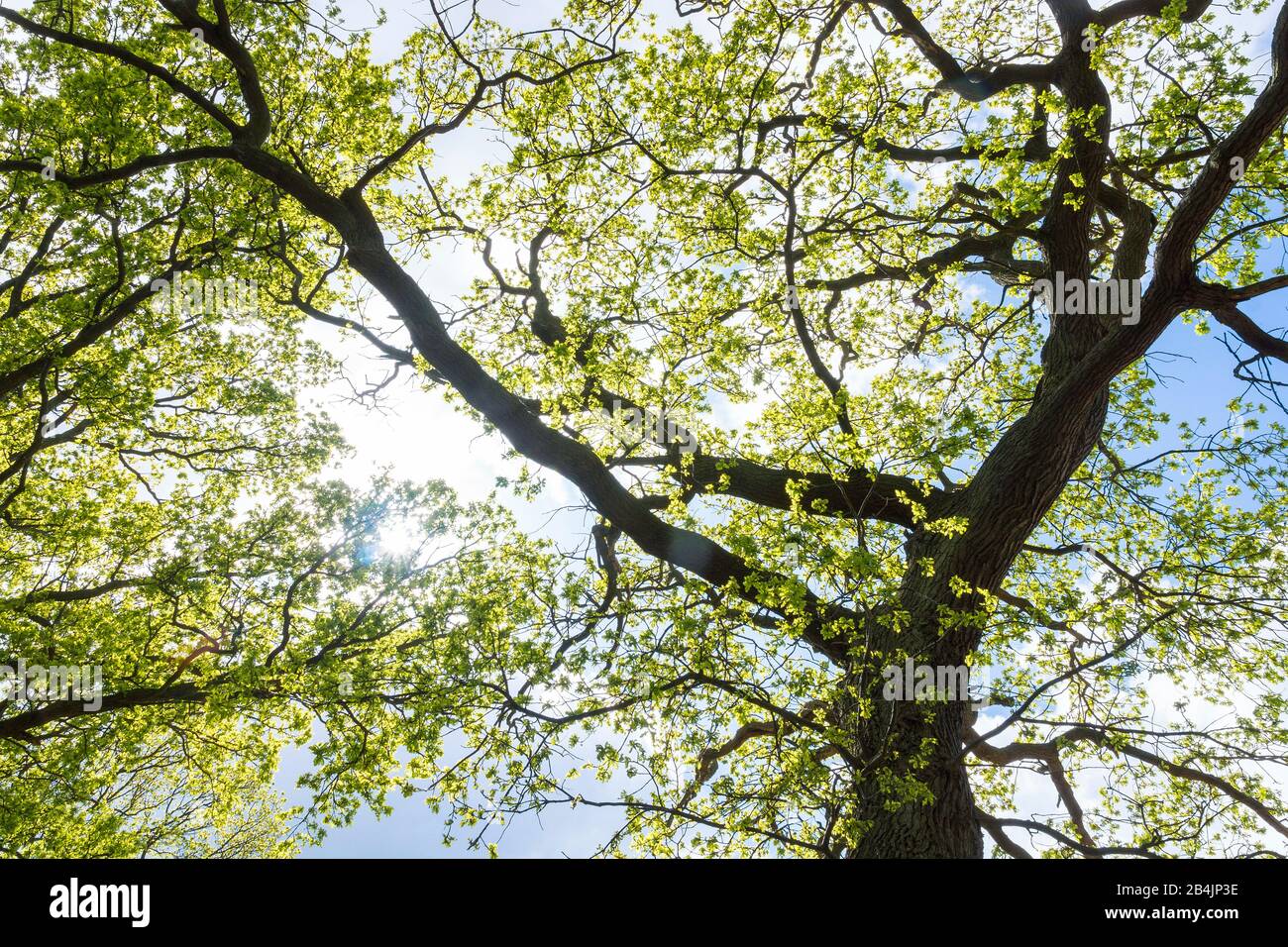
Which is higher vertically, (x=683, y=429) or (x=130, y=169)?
(x=130, y=169)

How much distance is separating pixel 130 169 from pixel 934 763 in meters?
9.27

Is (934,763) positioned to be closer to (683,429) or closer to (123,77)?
(683,429)

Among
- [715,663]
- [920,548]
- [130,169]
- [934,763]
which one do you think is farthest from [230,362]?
[934,763]

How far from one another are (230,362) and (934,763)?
500 inches

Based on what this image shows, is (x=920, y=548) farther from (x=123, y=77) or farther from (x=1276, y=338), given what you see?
(x=123, y=77)

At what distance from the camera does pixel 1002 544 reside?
6680 mm

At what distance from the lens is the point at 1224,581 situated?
305 inches
